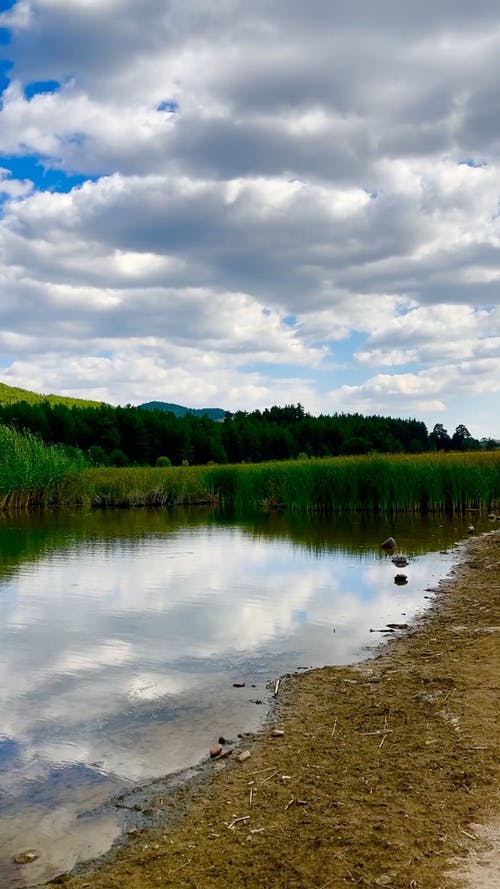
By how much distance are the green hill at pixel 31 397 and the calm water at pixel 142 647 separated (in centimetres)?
9363

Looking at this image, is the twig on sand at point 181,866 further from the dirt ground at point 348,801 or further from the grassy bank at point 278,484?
the grassy bank at point 278,484

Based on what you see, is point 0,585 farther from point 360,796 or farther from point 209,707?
point 360,796

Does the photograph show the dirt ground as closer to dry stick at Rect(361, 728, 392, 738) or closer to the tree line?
dry stick at Rect(361, 728, 392, 738)

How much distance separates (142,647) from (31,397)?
110m

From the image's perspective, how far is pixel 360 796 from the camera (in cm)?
478

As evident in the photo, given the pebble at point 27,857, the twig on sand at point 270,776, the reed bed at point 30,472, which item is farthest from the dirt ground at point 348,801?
the reed bed at point 30,472

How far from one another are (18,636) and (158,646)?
1.99 m

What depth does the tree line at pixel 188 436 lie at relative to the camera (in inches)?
3012

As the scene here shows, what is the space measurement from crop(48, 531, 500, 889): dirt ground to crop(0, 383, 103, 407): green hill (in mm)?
105640

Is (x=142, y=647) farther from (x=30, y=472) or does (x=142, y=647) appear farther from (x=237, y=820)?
(x=30, y=472)

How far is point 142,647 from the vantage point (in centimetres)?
904

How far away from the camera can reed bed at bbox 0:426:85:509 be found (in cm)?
3372

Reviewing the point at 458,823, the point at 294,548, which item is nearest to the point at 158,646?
the point at 458,823

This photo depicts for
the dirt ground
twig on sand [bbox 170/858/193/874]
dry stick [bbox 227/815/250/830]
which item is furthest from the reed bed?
twig on sand [bbox 170/858/193/874]
